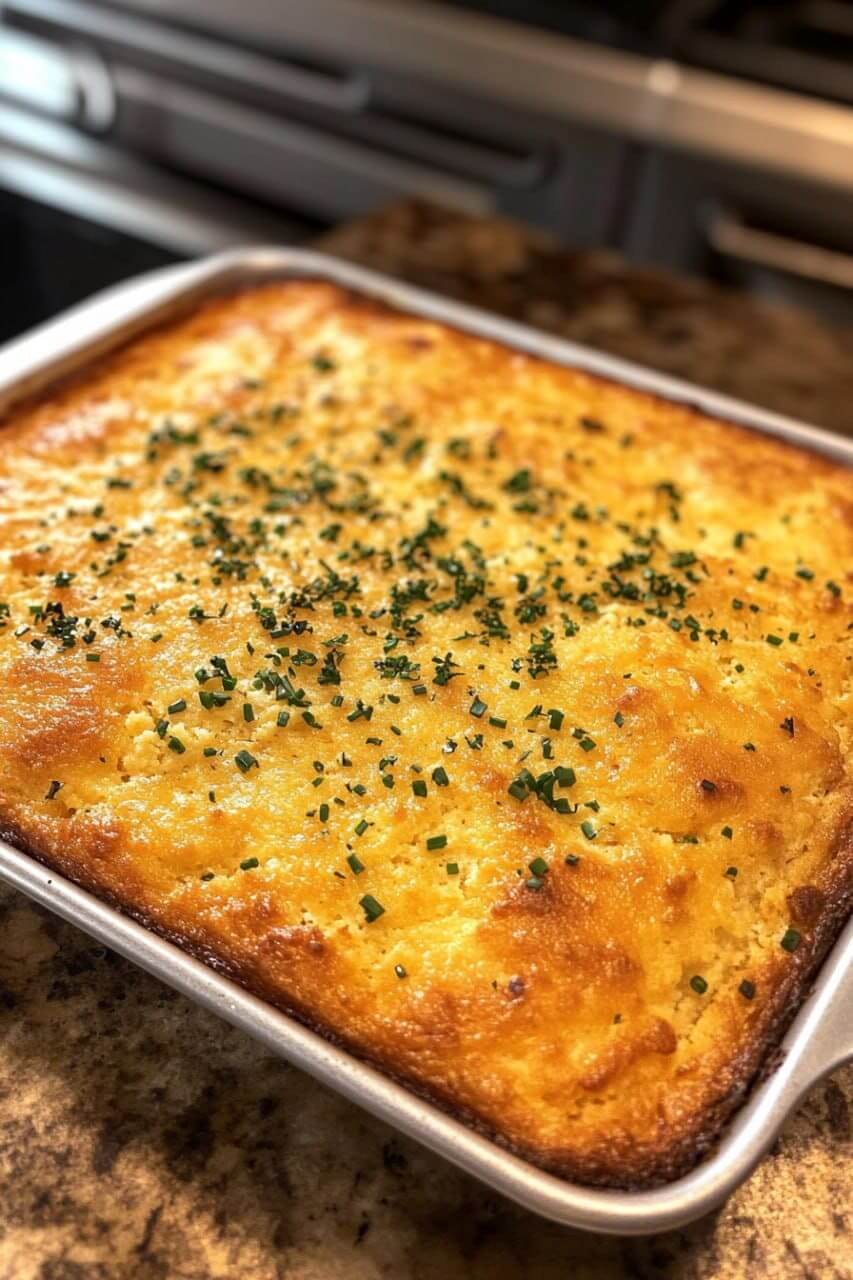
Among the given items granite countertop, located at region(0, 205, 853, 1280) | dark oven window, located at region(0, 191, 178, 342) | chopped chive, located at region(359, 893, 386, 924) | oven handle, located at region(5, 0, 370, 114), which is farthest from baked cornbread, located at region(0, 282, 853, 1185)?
oven handle, located at region(5, 0, 370, 114)

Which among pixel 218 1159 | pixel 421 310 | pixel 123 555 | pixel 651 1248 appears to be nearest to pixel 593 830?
pixel 651 1248

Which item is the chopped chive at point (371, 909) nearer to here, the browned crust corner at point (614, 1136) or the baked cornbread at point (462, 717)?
the baked cornbread at point (462, 717)

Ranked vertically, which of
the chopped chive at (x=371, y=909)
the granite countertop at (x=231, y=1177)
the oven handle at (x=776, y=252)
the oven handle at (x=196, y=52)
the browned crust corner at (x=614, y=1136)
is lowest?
the granite countertop at (x=231, y=1177)

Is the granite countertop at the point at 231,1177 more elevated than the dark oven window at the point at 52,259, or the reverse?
the dark oven window at the point at 52,259

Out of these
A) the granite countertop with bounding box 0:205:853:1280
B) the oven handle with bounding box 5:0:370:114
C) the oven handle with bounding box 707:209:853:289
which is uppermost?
the oven handle with bounding box 5:0:370:114

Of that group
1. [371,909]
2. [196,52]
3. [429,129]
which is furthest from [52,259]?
[371,909]

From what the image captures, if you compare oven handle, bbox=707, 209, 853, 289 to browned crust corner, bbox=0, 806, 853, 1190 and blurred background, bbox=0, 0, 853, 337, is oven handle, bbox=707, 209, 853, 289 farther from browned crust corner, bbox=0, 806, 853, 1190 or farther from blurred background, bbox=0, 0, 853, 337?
browned crust corner, bbox=0, 806, 853, 1190

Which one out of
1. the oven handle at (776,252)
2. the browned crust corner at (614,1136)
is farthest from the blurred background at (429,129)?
the browned crust corner at (614,1136)
